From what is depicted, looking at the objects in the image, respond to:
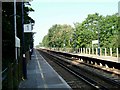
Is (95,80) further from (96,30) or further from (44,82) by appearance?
(96,30)

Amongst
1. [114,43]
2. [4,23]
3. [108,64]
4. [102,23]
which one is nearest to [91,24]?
[102,23]

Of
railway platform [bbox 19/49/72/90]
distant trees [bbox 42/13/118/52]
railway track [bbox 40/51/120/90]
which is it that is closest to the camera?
railway platform [bbox 19/49/72/90]

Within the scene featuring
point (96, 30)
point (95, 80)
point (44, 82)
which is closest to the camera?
point (44, 82)

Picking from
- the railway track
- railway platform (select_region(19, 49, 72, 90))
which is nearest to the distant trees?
the railway track

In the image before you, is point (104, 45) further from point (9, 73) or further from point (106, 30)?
point (9, 73)

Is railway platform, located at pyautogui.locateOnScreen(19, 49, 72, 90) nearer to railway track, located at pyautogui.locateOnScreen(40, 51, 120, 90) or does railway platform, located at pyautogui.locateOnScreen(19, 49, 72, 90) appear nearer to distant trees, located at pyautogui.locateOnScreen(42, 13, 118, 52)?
railway track, located at pyautogui.locateOnScreen(40, 51, 120, 90)

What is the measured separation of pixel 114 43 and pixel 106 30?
18958mm

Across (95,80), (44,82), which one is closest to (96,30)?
(95,80)

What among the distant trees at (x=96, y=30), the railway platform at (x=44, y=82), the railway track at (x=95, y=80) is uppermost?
the distant trees at (x=96, y=30)

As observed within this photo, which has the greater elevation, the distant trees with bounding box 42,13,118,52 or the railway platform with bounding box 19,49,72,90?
the distant trees with bounding box 42,13,118,52

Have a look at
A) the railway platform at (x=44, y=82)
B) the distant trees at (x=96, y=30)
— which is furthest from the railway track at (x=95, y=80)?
the distant trees at (x=96, y=30)

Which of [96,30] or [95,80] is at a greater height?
[96,30]

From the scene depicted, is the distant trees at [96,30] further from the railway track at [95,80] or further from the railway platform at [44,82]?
the railway platform at [44,82]

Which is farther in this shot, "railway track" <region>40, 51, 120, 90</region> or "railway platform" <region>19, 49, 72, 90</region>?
"railway track" <region>40, 51, 120, 90</region>
